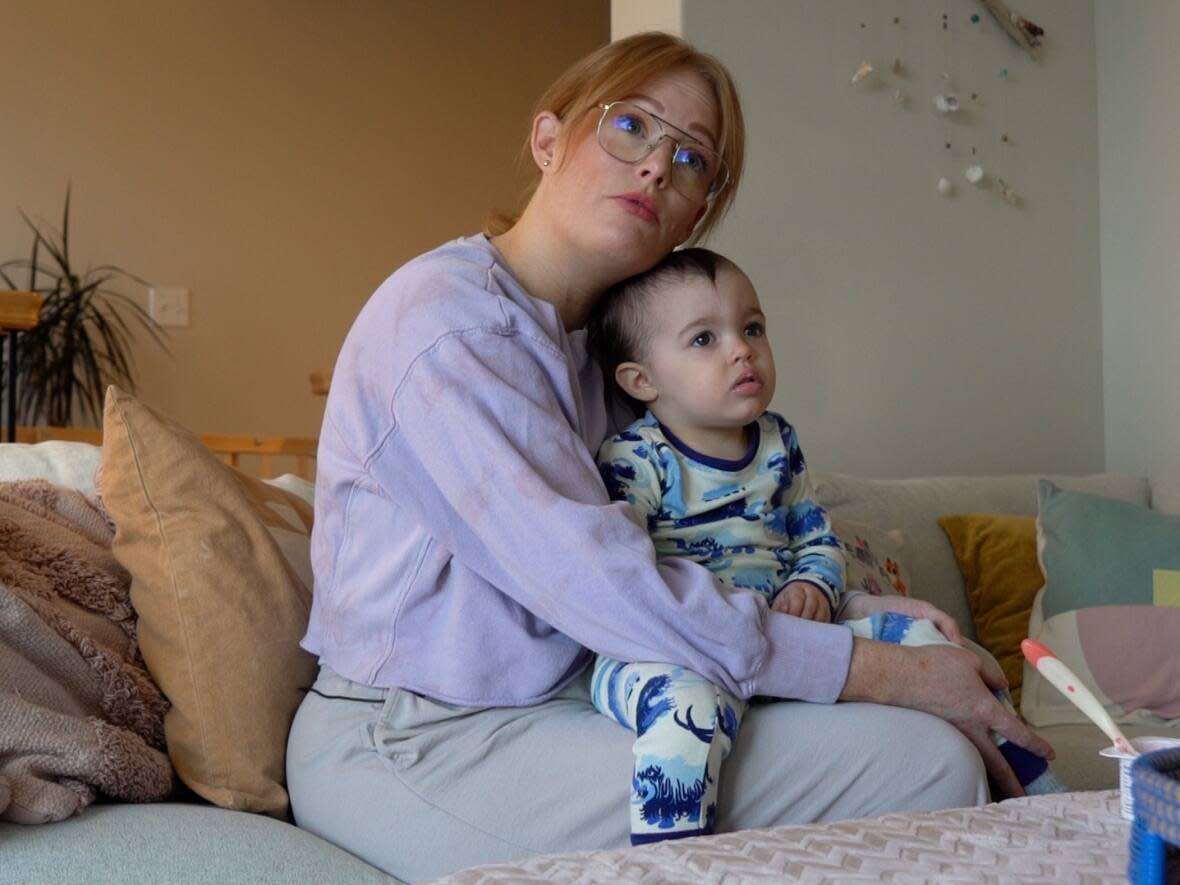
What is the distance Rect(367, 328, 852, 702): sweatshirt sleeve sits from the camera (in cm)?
127

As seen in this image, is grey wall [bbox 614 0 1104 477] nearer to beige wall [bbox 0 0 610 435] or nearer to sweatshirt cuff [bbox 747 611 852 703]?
sweatshirt cuff [bbox 747 611 852 703]

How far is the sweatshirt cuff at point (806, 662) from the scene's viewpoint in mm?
1297

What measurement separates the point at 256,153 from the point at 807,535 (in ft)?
12.8

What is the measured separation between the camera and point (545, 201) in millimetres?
1598

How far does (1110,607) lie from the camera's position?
240cm

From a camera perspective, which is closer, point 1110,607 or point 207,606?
point 207,606

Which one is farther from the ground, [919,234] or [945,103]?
[945,103]

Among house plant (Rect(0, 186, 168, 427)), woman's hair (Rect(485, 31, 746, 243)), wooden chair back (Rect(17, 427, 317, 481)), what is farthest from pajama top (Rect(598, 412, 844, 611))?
house plant (Rect(0, 186, 168, 427))

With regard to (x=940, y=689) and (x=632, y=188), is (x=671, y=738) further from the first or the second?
(x=632, y=188)

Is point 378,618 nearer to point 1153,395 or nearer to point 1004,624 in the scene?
A: point 1004,624

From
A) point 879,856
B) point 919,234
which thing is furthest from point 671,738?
point 919,234

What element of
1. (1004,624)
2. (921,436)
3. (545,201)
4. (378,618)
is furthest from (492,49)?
(378,618)

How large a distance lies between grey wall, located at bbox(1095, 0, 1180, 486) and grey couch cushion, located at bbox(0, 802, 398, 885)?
2.59 metres

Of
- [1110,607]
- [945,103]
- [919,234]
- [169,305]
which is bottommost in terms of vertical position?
[1110,607]
